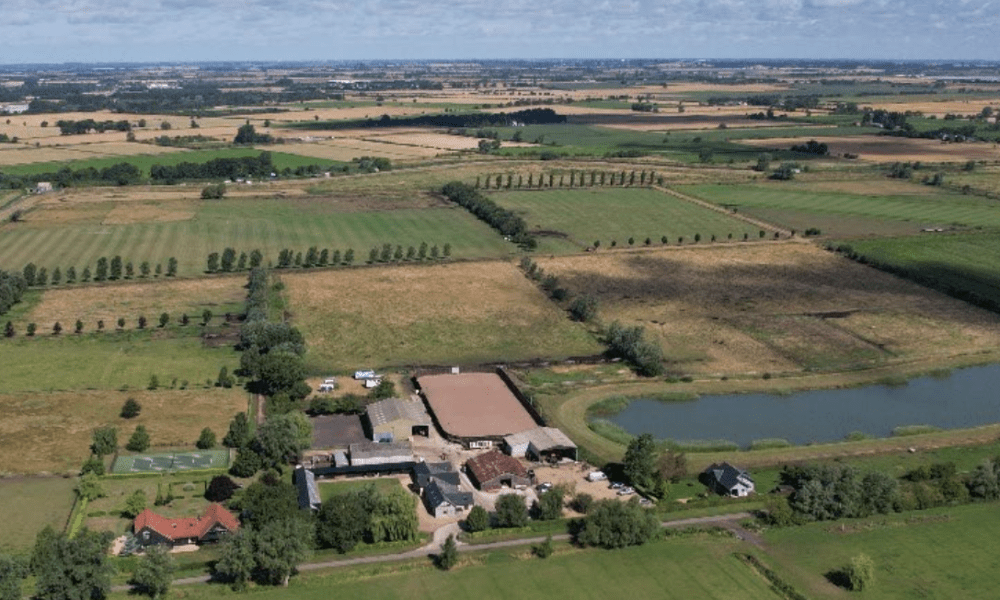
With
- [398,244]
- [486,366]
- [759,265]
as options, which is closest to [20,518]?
[486,366]

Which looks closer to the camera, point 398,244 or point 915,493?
point 915,493

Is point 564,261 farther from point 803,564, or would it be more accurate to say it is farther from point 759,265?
point 803,564

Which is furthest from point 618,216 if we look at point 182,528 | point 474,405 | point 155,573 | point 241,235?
point 155,573

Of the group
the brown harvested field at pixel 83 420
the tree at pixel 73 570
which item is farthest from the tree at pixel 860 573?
the brown harvested field at pixel 83 420

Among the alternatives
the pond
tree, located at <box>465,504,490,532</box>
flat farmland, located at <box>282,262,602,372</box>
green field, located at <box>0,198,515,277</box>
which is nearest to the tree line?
green field, located at <box>0,198,515,277</box>

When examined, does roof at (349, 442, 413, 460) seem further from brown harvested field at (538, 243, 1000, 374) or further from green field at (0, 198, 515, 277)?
green field at (0, 198, 515, 277)

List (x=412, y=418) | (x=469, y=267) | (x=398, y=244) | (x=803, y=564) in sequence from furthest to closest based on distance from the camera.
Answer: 1. (x=398, y=244)
2. (x=469, y=267)
3. (x=412, y=418)
4. (x=803, y=564)

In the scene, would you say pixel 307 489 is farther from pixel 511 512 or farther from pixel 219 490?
pixel 511 512
